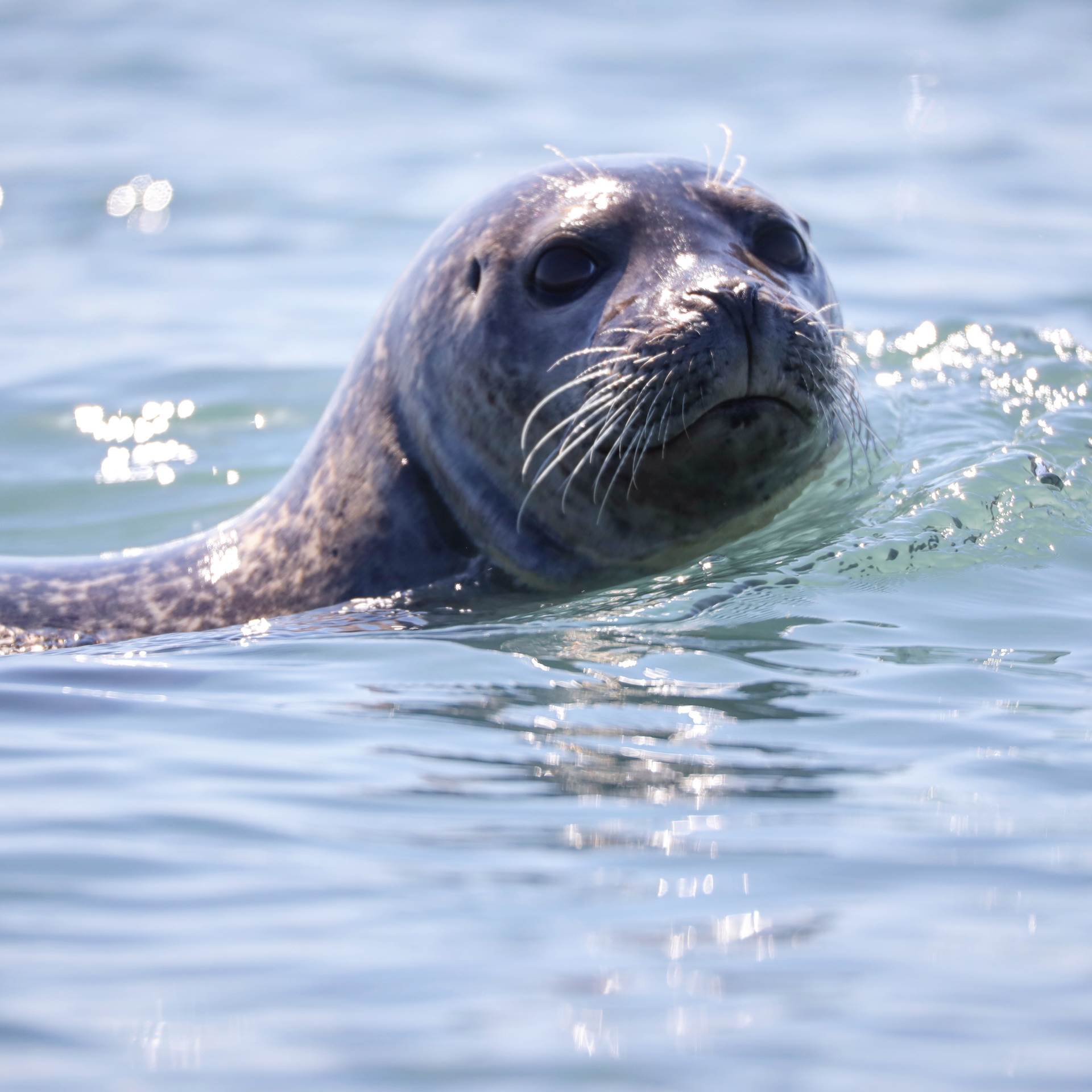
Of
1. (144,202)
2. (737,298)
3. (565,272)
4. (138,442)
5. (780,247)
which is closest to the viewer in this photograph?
(737,298)

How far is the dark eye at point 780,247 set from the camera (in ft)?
17.4

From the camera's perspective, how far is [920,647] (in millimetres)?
4543

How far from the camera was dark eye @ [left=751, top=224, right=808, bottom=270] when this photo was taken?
531cm

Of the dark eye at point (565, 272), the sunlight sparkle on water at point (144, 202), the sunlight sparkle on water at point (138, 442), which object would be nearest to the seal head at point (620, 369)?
the dark eye at point (565, 272)

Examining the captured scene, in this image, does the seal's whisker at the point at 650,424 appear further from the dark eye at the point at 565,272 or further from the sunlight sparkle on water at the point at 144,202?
the sunlight sparkle on water at the point at 144,202


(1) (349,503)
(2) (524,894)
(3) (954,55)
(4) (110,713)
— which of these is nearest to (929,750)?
(2) (524,894)

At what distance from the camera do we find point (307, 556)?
544 cm

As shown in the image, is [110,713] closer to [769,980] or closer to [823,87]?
[769,980]

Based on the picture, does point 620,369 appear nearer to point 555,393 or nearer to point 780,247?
point 555,393

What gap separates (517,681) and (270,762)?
72cm

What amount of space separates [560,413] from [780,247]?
0.83 m

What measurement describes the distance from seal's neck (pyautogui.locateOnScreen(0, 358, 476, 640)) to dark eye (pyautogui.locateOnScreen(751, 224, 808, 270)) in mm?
1122

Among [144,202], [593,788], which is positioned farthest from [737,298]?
[144,202]

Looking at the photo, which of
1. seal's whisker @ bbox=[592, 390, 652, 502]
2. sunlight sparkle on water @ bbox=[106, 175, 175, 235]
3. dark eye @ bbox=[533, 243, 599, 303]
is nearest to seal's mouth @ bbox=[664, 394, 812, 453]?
seal's whisker @ bbox=[592, 390, 652, 502]
